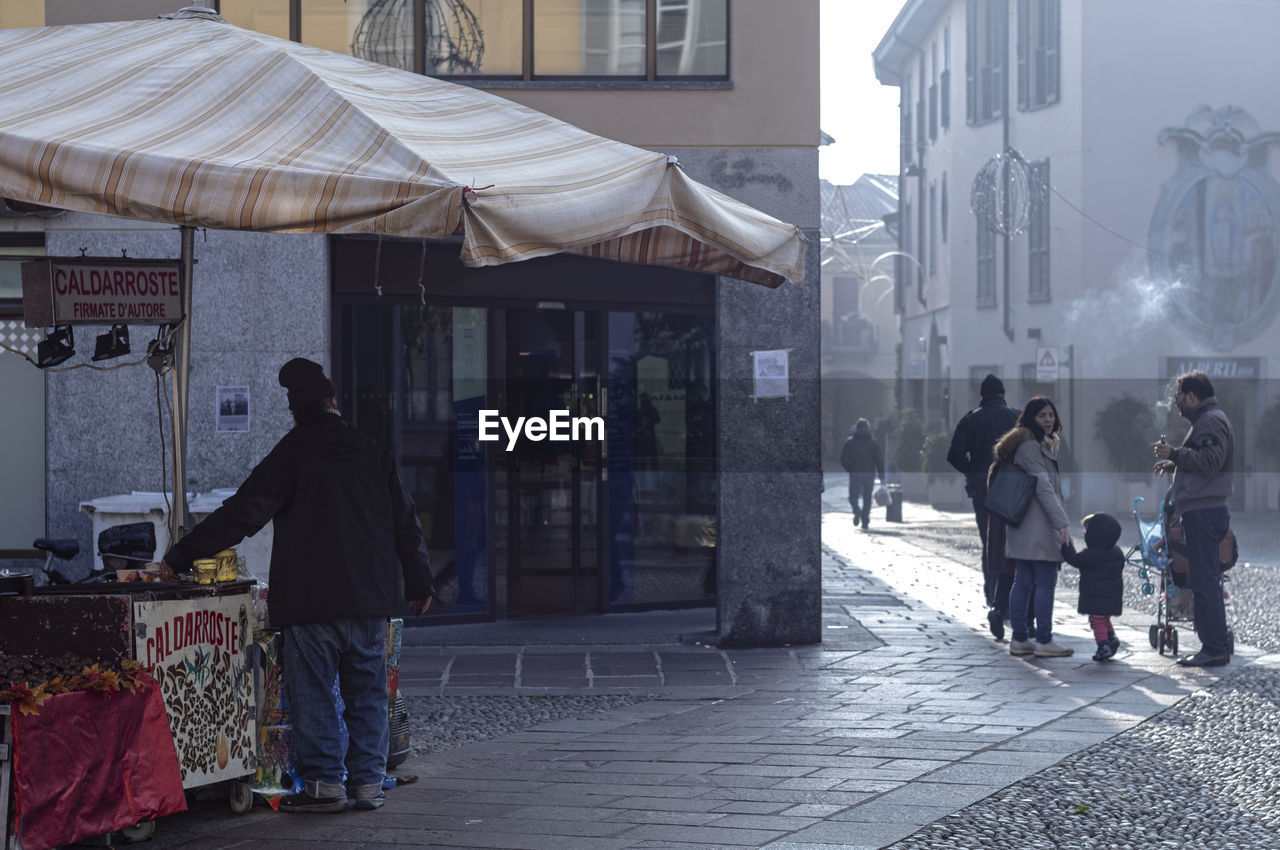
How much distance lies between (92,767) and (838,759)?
3276 millimetres

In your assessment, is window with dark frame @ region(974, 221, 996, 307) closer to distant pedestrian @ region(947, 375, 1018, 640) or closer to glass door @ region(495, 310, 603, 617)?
distant pedestrian @ region(947, 375, 1018, 640)

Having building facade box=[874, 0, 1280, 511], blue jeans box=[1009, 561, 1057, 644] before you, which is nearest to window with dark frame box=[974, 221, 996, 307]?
building facade box=[874, 0, 1280, 511]

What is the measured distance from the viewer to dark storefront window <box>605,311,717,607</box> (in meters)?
12.1

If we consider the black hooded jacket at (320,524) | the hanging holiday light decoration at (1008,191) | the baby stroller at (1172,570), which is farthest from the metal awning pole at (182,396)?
the hanging holiday light decoration at (1008,191)

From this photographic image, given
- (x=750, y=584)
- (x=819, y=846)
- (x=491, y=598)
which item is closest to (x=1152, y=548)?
(x=750, y=584)

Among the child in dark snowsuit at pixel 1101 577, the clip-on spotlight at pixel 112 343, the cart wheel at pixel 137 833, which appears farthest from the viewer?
the child in dark snowsuit at pixel 1101 577

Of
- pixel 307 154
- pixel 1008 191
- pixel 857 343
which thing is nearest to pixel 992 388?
pixel 307 154

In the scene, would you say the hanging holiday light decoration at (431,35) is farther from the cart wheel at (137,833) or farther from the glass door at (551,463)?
the cart wheel at (137,833)

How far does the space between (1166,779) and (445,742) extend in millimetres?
3355

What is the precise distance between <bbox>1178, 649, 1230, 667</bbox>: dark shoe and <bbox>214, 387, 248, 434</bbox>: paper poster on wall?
6.38 metres

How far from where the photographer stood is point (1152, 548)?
10.5 meters

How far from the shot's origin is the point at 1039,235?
1252 inches

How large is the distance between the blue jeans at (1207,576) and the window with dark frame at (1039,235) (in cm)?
2193

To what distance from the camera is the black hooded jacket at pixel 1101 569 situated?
32.9 ft
